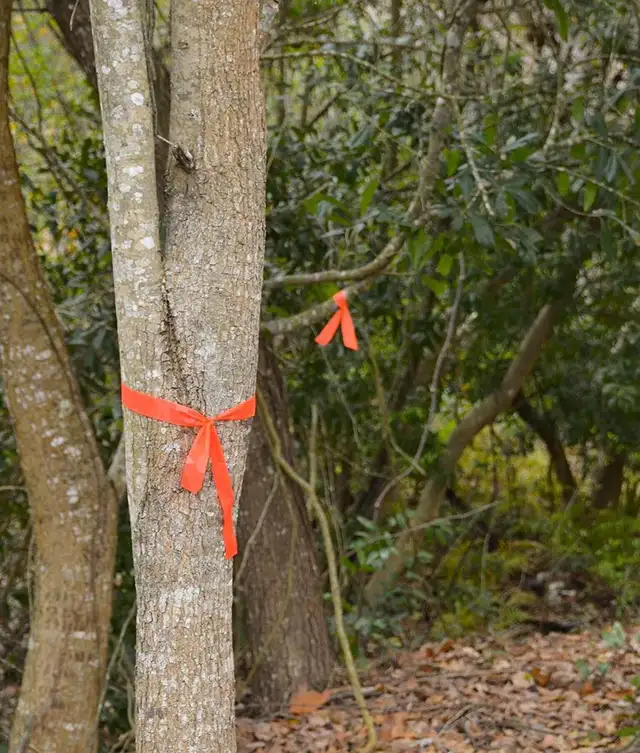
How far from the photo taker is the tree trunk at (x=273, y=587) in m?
4.25

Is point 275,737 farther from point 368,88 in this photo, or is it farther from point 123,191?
point 368,88

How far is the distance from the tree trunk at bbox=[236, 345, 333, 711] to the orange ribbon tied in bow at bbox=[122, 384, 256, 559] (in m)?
1.91

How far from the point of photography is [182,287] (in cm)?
225

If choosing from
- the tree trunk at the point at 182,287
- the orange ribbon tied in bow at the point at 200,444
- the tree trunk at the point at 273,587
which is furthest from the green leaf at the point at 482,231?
the orange ribbon tied in bow at the point at 200,444

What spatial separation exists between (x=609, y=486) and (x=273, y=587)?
14.3 ft

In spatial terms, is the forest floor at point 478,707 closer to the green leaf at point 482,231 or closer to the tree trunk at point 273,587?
the tree trunk at point 273,587

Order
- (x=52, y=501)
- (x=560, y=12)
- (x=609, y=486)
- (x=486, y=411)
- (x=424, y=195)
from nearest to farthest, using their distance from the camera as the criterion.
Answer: (x=52, y=501) → (x=560, y=12) → (x=424, y=195) → (x=486, y=411) → (x=609, y=486)

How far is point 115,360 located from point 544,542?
13.8ft

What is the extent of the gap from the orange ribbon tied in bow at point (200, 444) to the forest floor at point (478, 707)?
177cm

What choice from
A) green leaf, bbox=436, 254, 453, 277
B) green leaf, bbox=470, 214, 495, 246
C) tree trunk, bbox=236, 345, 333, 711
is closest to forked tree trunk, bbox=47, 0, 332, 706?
tree trunk, bbox=236, 345, 333, 711

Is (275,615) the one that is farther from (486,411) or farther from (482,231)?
(486,411)

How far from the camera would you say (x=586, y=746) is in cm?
356

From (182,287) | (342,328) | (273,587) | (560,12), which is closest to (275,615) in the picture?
(273,587)

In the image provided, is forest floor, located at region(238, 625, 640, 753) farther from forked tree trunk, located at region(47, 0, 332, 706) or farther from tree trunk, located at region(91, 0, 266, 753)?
tree trunk, located at region(91, 0, 266, 753)
